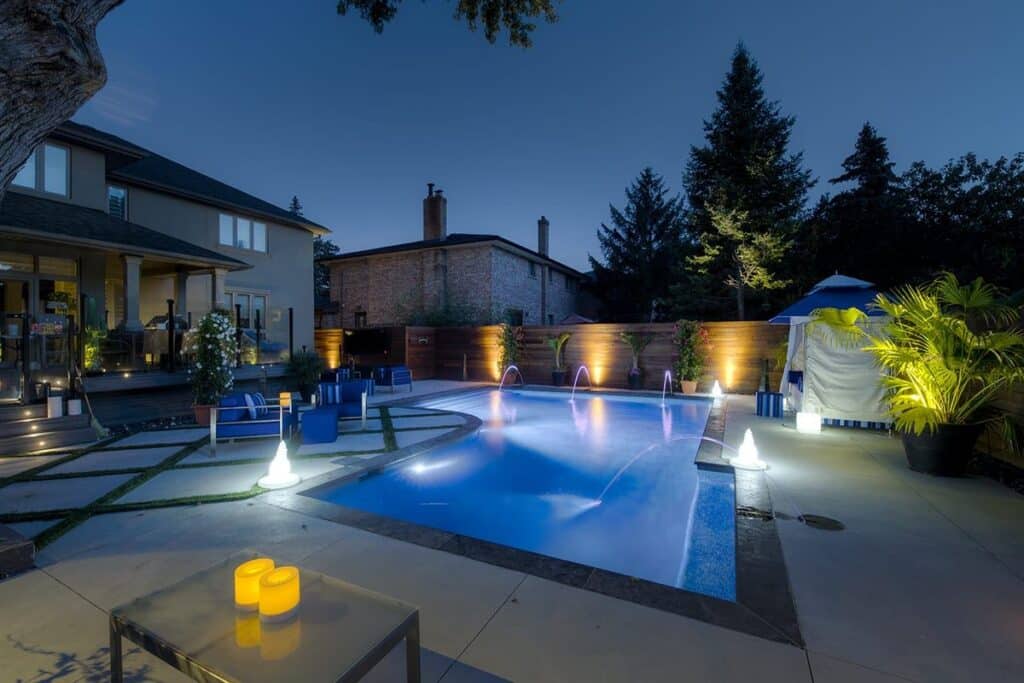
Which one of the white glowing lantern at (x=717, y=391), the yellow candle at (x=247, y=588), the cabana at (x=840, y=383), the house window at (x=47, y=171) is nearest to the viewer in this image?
the yellow candle at (x=247, y=588)

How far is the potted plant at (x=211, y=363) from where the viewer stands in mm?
7988

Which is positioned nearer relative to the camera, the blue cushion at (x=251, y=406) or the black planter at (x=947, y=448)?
the black planter at (x=947, y=448)

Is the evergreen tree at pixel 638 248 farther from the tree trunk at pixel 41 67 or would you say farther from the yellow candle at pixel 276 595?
the yellow candle at pixel 276 595

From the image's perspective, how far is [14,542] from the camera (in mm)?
2975

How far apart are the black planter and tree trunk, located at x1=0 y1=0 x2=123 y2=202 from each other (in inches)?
331

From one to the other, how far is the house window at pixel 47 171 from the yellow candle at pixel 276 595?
13.5m

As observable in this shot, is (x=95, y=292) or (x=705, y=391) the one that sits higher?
(x=95, y=292)

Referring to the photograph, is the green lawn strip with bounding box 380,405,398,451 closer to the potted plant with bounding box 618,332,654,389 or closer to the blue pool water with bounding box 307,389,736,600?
the blue pool water with bounding box 307,389,736,600

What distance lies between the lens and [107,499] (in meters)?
4.29

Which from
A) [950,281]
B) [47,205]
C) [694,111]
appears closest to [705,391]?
[950,281]

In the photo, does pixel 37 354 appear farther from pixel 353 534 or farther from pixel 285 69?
pixel 285 69

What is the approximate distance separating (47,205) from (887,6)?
65.6ft

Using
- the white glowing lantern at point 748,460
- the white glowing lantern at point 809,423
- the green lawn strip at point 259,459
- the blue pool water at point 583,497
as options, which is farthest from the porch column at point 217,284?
the white glowing lantern at point 809,423

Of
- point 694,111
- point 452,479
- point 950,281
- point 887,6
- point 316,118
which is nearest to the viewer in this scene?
point 950,281
